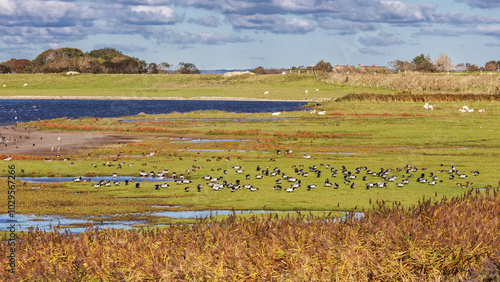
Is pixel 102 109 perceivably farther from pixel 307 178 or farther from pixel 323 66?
pixel 323 66

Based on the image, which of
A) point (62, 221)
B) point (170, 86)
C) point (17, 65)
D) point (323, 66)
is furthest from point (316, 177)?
point (17, 65)

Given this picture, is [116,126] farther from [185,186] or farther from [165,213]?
[165,213]

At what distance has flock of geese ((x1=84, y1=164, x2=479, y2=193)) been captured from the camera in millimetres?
22328

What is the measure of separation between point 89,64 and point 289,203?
148 m

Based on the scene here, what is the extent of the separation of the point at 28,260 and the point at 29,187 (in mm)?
15047

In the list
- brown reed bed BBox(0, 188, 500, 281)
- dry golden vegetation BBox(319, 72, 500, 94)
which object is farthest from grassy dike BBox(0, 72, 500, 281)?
dry golden vegetation BBox(319, 72, 500, 94)

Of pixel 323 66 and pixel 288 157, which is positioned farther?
pixel 323 66

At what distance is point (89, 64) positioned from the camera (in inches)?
6171

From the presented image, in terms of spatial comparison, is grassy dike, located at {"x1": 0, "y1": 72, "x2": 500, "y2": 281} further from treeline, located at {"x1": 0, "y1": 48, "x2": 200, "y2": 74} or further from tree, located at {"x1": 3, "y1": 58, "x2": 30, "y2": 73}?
tree, located at {"x1": 3, "y1": 58, "x2": 30, "y2": 73}

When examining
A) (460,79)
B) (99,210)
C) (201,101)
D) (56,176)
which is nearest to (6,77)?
(201,101)

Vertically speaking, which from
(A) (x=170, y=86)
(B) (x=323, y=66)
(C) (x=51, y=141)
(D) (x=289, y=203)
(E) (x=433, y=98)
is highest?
(B) (x=323, y=66)

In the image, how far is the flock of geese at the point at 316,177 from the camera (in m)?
22.3

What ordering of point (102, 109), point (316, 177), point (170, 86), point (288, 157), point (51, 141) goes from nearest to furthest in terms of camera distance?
point (316, 177)
point (288, 157)
point (51, 141)
point (102, 109)
point (170, 86)

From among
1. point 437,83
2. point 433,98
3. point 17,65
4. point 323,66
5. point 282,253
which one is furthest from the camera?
point 17,65
